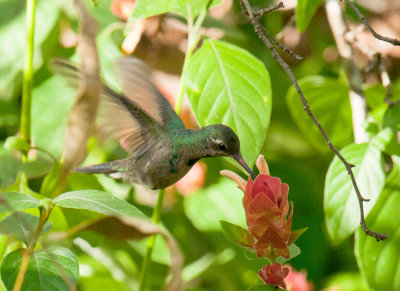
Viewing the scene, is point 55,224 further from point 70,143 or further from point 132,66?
point 70,143

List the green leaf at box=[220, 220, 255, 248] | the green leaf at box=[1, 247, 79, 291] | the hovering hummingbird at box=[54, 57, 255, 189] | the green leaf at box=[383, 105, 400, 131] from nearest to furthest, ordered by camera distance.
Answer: the green leaf at box=[1, 247, 79, 291], the green leaf at box=[220, 220, 255, 248], the hovering hummingbird at box=[54, 57, 255, 189], the green leaf at box=[383, 105, 400, 131]

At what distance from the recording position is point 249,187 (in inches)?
27.5

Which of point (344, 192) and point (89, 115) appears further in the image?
point (344, 192)

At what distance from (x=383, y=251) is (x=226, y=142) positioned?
357 mm

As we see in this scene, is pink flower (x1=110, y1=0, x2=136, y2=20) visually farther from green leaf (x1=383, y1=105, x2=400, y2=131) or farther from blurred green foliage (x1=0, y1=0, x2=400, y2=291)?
green leaf (x1=383, y1=105, x2=400, y2=131)

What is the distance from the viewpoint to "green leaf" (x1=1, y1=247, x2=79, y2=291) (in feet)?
2.08

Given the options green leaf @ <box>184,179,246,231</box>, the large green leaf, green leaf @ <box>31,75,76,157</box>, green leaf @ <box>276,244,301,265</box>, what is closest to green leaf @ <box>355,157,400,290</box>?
green leaf @ <box>276,244,301,265</box>

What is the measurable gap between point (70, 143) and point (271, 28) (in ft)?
4.30

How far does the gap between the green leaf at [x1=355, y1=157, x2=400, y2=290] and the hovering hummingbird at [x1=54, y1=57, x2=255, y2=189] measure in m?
0.28

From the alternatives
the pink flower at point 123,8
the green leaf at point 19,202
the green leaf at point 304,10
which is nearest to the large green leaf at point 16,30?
the pink flower at point 123,8

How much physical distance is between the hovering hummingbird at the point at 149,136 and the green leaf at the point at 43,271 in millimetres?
254

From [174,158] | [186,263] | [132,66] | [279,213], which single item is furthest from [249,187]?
[186,263]

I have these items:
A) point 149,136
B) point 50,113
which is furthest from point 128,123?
point 50,113

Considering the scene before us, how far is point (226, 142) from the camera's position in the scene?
815 millimetres
